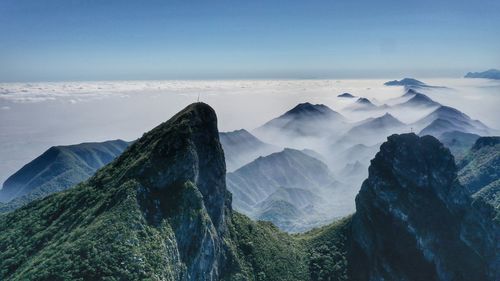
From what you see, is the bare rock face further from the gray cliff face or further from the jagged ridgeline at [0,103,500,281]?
the gray cliff face

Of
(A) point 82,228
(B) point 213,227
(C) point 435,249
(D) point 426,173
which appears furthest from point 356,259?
(A) point 82,228

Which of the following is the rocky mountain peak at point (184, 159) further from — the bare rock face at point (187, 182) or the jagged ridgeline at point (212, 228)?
the jagged ridgeline at point (212, 228)

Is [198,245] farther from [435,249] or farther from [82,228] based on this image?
[435,249]

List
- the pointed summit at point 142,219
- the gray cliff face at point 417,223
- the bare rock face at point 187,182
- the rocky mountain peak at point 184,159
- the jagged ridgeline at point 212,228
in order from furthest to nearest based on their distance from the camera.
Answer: the gray cliff face at point 417,223, the rocky mountain peak at point 184,159, the bare rock face at point 187,182, the jagged ridgeline at point 212,228, the pointed summit at point 142,219

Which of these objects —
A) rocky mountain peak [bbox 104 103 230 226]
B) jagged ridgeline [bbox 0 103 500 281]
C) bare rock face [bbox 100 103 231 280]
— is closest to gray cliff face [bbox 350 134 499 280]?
jagged ridgeline [bbox 0 103 500 281]

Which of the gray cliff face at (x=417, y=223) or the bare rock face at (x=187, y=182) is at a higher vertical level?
the bare rock face at (x=187, y=182)

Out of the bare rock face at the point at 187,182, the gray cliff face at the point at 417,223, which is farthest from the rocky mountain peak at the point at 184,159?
the gray cliff face at the point at 417,223
